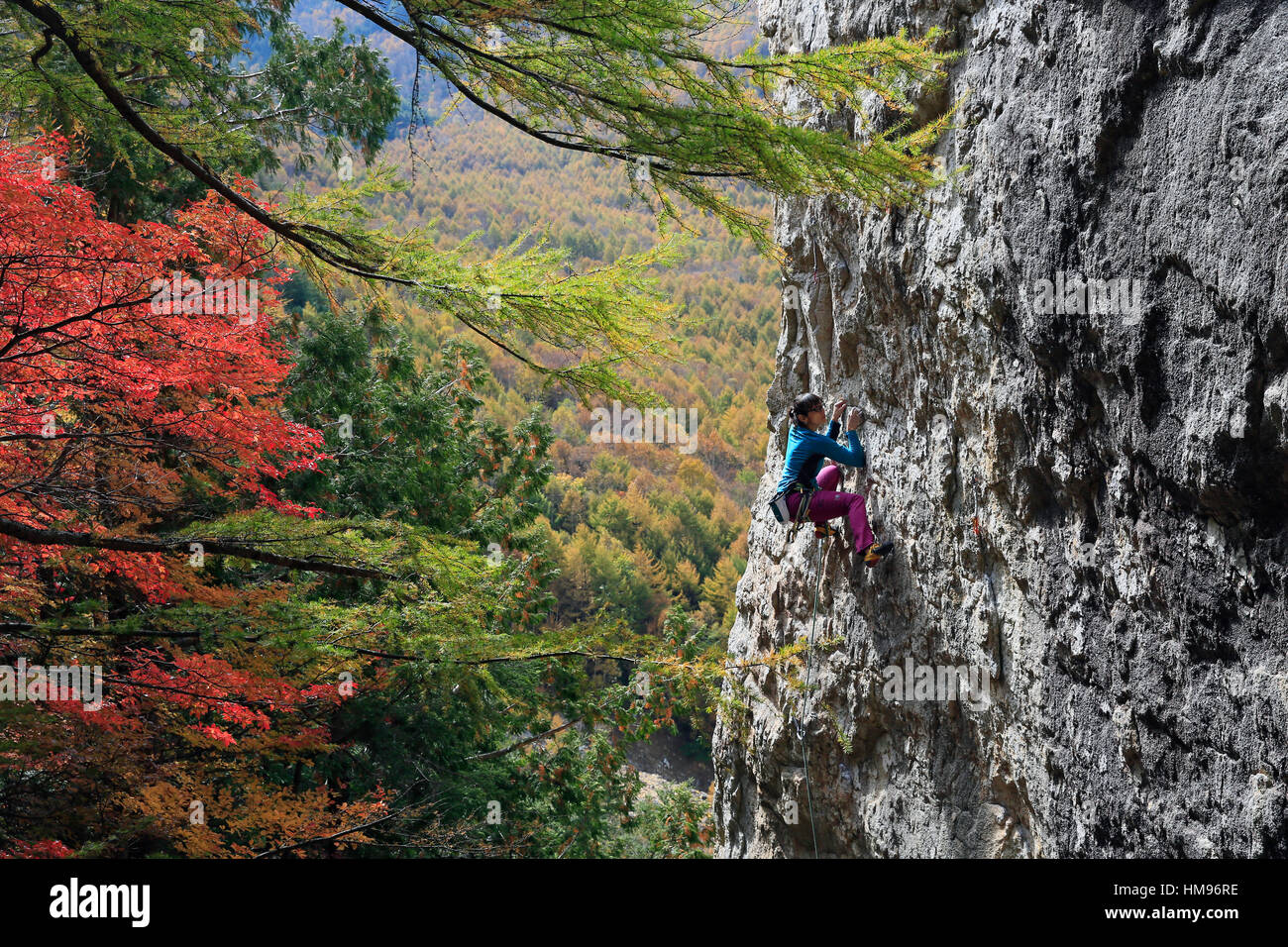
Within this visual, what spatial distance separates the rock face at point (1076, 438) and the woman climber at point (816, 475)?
0.99 feet

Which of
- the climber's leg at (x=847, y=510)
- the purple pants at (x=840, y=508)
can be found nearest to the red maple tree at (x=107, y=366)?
the purple pants at (x=840, y=508)

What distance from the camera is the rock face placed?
2.82m

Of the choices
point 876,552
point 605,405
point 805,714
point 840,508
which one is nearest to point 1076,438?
point 876,552

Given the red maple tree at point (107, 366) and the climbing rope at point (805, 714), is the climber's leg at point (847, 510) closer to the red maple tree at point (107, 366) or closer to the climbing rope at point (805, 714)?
the climbing rope at point (805, 714)

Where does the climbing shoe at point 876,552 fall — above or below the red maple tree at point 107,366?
below

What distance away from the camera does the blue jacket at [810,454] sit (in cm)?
525

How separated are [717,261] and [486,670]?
9837 cm

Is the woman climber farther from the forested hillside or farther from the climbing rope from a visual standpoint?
the forested hillside

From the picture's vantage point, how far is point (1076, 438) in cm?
372

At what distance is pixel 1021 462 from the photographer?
417cm

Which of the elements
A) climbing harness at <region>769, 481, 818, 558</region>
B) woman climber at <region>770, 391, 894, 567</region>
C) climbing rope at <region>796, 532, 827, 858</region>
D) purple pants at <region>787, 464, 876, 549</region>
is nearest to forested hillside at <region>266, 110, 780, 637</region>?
woman climber at <region>770, 391, 894, 567</region>

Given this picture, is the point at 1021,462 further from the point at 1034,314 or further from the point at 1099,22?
the point at 1099,22

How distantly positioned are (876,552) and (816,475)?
0.68 metres

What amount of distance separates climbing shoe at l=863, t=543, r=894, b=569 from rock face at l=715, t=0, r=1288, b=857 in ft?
0.70
